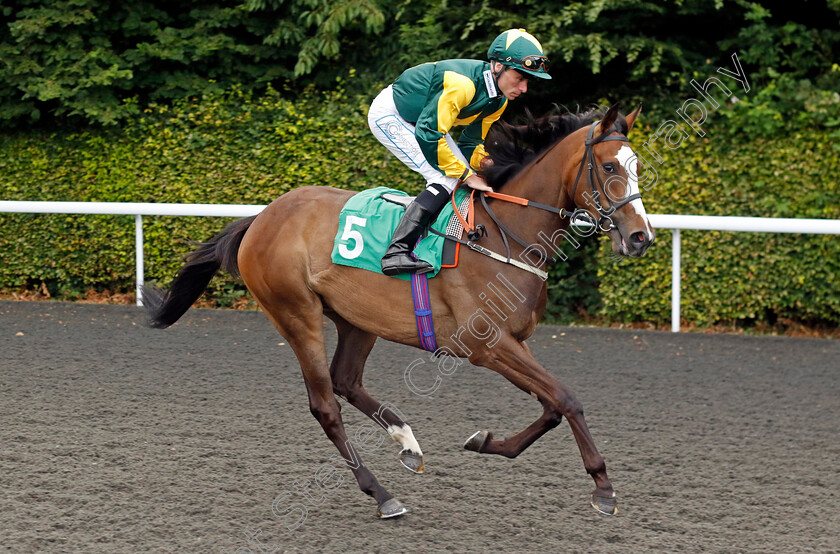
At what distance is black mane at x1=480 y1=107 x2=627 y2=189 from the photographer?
173 inches

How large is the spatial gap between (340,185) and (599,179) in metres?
5.37

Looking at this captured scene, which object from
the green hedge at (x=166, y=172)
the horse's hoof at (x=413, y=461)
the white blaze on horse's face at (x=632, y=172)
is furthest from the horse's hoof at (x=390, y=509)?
the green hedge at (x=166, y=172)

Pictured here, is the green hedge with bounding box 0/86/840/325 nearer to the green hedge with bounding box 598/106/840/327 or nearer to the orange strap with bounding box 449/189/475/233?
the green hedge with bounding box 598/106/840/327

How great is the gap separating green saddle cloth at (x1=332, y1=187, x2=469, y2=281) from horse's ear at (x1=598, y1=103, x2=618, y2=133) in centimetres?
74

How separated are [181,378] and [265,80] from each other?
14.9ft

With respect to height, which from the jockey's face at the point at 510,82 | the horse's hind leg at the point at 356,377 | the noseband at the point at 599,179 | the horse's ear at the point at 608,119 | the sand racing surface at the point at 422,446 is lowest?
the sand racing surface at the point at 422,446

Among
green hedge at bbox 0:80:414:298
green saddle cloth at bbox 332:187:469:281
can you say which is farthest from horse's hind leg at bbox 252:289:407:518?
green hedge at bbox 0:80:414:298

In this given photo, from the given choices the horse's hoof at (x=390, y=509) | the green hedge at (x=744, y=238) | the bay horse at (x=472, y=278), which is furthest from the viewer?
the green hedge at (x=744, y=238)

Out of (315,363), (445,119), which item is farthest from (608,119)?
(315,363)

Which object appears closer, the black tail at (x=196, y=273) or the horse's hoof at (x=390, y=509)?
the horse's hoof at (x=390, y=509)

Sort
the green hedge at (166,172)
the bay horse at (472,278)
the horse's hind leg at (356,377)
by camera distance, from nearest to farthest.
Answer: the bay horse at (472,278)
the horse's hind leg at (356,377)
the green hedge at (166,172)

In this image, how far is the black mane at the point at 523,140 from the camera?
4383 millimetres

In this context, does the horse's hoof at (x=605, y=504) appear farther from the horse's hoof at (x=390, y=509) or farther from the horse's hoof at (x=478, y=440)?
the horse's hoof at (x=390, y=509)

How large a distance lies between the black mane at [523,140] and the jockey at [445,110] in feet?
0.29
